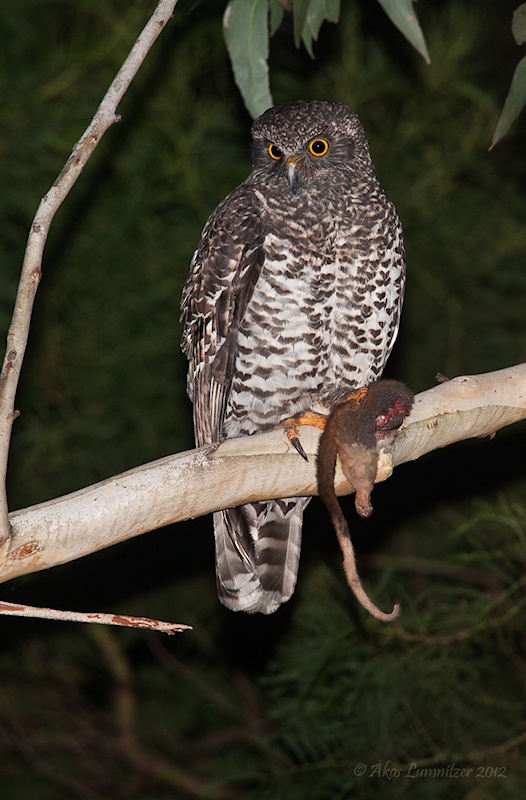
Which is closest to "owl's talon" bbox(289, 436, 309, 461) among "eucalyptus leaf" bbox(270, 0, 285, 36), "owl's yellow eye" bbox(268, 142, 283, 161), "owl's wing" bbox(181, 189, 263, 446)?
"owl's wing" bbox(181, 189, 263, 446)

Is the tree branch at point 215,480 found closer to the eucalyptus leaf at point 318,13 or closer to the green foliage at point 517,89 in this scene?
the green foliage at point 517,89

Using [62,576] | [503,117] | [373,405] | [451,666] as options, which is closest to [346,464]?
[373,405]

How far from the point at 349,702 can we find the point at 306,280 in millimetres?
2250

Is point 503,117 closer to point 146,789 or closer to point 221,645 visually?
point 221,645

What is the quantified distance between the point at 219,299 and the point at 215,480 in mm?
904

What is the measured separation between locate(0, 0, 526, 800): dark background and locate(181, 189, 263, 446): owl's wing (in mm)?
1344

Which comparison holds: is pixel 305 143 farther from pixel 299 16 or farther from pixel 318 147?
pixel 299 16

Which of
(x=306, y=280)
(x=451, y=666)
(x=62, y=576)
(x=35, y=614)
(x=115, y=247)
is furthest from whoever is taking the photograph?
(x=62, y=576)

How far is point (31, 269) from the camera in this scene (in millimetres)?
2109

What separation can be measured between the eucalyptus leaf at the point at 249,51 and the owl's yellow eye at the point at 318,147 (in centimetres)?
35

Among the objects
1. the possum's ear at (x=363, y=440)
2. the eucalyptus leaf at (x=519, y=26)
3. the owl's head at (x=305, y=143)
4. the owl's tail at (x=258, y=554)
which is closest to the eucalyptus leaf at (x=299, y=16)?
the owl's head at (x=305, y=143)

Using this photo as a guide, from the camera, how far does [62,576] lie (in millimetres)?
5129

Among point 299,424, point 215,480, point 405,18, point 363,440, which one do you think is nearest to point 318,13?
point 405,18

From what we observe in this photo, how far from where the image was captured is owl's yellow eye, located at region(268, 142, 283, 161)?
3.26 metres
